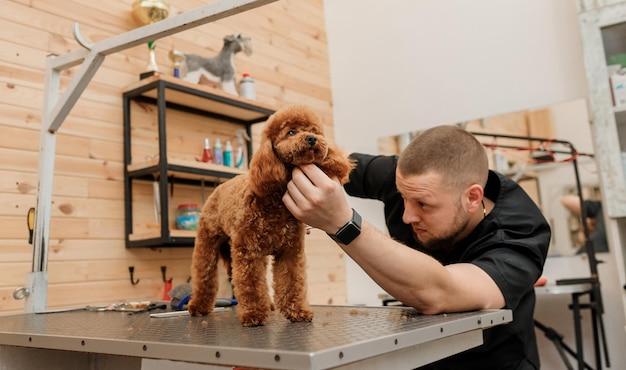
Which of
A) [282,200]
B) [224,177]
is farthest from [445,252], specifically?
[224,177]

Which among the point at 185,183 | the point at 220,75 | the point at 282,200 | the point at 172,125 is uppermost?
the point at 220,75

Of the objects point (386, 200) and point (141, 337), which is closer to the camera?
point (141, 337)

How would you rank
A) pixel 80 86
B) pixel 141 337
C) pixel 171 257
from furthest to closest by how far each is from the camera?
1. pixel 171 257
2. pixel 80 86
3. pixel 141 337

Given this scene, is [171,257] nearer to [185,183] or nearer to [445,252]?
[185,183]

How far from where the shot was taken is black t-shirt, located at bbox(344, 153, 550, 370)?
119 centimetres

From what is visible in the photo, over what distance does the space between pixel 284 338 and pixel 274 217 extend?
27cm

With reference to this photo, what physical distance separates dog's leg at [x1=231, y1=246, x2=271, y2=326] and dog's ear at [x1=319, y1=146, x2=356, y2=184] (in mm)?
223

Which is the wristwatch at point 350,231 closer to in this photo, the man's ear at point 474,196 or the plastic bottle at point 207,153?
the man's ear at point 474,196

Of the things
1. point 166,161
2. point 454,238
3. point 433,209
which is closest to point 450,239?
point 454,238

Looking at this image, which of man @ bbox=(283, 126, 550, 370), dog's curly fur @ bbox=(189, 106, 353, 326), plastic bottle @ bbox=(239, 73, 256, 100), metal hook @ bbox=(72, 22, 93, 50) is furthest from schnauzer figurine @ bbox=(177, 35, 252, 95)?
dog's curly fur @ bbox=(189, 106, 353, 326)

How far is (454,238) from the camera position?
4.56 ft

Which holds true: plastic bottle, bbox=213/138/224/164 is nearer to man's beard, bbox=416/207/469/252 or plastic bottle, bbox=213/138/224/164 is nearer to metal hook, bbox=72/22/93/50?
metal hook, bbox=72/22/93/50

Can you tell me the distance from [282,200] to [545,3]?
258cm

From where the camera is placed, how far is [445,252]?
1.47 m
